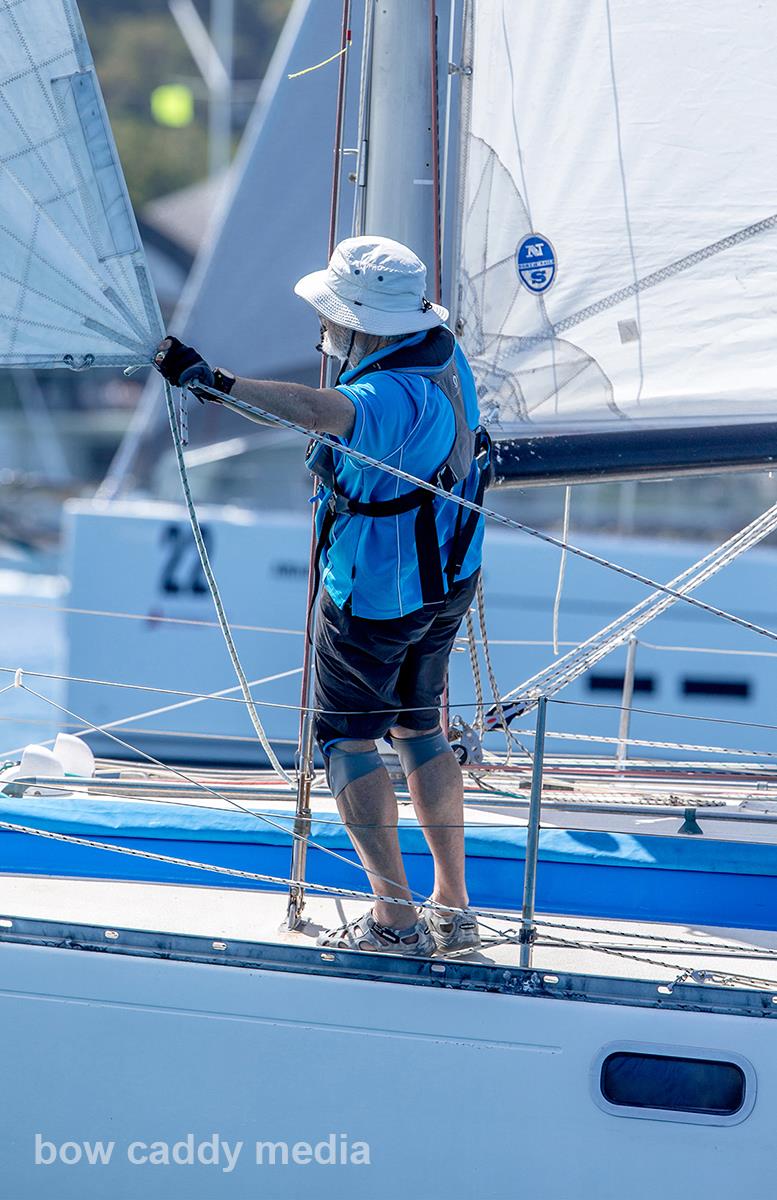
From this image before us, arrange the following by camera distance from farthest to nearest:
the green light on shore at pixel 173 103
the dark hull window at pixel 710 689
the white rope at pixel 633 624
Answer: the green light on shore at pixel 173 103
the dark hull window at pixel 710 689
the white rope at pixel 633 624

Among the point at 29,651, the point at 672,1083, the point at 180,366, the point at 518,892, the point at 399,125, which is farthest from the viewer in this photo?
the point at 29,651

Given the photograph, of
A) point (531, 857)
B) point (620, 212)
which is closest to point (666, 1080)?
point (531, 857)

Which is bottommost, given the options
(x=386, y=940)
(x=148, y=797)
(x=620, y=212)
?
(x=386, y=940)

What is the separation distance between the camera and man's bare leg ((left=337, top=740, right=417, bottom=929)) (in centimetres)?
217

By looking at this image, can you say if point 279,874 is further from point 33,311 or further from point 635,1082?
point 33,311

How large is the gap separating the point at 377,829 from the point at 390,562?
16.8 inches

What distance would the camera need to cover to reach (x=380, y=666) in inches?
85.4

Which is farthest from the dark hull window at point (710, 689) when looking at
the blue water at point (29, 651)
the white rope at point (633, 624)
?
the white rope at point (633, 624)

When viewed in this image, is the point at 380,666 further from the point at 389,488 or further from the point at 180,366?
the point at 180,366

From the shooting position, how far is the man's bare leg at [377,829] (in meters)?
2.17

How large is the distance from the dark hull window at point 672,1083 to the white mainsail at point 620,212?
4.10 ft

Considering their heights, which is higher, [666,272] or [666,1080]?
[666,272]

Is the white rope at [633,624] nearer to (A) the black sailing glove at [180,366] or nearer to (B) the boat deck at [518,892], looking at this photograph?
(B) the boat deck at [518,892]

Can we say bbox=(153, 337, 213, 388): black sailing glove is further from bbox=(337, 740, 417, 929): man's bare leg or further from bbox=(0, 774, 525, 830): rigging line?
bbox=(0, 774, 525, 830): rigging line
